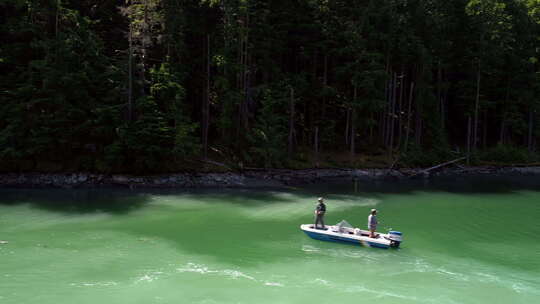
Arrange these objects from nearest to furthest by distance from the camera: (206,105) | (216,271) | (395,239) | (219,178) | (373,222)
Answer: (216,271) < (395,239) < (373,222) < (219,178) < (206,105)

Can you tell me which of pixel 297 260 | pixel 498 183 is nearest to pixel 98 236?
pixel 297 260

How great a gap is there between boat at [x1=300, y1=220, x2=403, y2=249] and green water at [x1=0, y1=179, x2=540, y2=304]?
0.33 m

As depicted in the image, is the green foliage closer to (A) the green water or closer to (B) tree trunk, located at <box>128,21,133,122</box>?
(A) the green water

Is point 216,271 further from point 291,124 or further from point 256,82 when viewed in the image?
point 256,82

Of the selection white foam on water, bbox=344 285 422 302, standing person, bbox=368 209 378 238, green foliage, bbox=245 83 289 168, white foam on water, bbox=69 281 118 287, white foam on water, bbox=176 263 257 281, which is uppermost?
green foliage, bbox=245 83 289 168

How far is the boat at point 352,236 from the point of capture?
16.0 m

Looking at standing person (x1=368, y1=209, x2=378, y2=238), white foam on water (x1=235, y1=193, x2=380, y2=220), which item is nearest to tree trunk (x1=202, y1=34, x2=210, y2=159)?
white foam on water (x1=235, y1=193, x2=380, y2=220)

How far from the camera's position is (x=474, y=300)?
38.1 ft

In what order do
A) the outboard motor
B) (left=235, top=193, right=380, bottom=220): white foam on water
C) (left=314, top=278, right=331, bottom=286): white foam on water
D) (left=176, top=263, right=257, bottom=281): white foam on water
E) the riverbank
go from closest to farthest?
(left=314, top=278, right=331, bottom=286): white foam on water < (left=176, top=263, right=257, bottom=281): white foam on water < the outboard motor < (left=235, top=193, right=380, bottom=220): white foam on water < the riverbank

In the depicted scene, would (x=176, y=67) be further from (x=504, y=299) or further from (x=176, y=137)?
(x=504, y=299)

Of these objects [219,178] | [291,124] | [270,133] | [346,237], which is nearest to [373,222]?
[346,237]

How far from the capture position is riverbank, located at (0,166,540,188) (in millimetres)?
27125

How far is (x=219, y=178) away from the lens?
3003 cm

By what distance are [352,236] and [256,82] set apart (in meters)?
26.4
